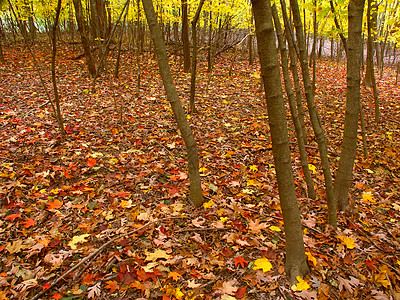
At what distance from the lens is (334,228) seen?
273 centimetres

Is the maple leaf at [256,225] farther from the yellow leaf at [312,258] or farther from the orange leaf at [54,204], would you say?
the orange leaf at [54,204]

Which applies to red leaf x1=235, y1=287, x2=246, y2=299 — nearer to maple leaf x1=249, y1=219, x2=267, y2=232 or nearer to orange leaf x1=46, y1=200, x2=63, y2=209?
maple leaf x1=249, y1=219, x2=267, y2=232

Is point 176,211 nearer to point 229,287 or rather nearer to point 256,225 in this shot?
point 256,225

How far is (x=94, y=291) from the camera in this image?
2014mm

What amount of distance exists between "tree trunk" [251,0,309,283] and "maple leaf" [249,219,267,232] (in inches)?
20.9

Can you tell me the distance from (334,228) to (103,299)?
2405mm

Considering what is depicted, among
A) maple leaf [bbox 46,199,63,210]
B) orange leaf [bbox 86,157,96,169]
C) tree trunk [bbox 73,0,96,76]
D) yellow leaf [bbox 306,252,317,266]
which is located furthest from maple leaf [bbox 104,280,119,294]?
tree trunk [bbox 73,0,96,76]

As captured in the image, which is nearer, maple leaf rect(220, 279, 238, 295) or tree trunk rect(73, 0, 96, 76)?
maple leaf rect(220, 279, 238, 295)

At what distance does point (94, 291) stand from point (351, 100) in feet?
9.91

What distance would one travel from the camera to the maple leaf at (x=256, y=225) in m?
2.69

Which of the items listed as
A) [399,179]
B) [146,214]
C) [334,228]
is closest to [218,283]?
[146,214]

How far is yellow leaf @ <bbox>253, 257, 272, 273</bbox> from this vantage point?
2.23 metres

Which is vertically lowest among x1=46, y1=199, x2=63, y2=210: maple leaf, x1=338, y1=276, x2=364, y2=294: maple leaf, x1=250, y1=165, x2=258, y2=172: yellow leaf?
x1=338, y1=276, x2=364, y2=294: maple leaf

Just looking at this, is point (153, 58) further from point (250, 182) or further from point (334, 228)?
point (334, 228)
